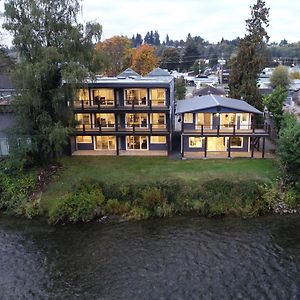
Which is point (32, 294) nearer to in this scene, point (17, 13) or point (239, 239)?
point (239, 239)

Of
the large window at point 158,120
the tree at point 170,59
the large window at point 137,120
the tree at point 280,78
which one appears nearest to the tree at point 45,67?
the large window at point 137,120

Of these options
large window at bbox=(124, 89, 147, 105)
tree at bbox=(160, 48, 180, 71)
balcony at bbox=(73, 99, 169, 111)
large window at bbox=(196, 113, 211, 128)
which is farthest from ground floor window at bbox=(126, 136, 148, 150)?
tree at bbox=(160, 48, 180, 71)

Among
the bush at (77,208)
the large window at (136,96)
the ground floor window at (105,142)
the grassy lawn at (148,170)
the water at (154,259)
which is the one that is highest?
the large window at (136,96)

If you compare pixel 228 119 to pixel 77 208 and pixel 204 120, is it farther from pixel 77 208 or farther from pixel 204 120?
pixel 77 208

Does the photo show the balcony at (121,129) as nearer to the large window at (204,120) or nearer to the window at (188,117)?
the window at (188,117)

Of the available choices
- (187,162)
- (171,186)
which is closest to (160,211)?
(171,186)

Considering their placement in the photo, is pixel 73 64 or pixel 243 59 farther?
pixel 243 59

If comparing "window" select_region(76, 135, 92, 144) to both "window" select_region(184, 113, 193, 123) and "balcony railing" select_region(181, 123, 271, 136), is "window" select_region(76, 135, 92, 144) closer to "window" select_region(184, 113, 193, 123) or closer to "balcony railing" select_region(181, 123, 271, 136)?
"balcony railing" select_region(181, 123, 271, 136)
